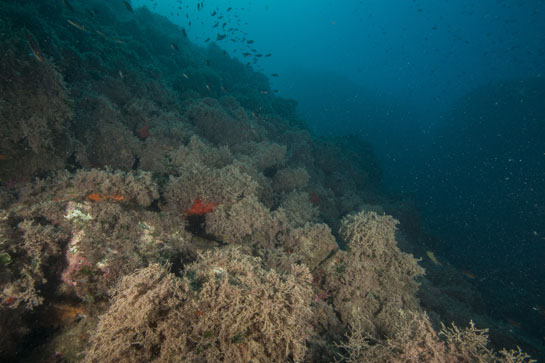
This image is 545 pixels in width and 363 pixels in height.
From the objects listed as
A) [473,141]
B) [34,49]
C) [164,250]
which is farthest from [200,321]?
[473,141]

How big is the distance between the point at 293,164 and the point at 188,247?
8902 mm

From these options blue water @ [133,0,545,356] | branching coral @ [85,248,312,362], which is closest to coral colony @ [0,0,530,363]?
branching coral @ [85,248,312,362]

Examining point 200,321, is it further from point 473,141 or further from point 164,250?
point 473,141

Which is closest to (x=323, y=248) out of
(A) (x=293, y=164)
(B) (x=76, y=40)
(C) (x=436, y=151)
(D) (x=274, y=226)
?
(D) (x=274, y=226)

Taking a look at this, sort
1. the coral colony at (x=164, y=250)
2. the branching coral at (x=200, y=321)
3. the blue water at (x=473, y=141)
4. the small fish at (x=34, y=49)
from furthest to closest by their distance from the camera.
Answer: the blue water at (x=473, y=141), the small fish at (x=34, y=49), the coral colony at (x=164, y=250), the branching coral at (x=200, y=321)

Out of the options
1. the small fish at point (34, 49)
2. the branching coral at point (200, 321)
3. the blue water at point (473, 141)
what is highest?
the blue water at point (473, 141)

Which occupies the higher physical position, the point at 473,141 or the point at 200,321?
the point at 473,141

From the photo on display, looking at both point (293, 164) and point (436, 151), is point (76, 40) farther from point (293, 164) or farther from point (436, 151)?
point (436, 151)

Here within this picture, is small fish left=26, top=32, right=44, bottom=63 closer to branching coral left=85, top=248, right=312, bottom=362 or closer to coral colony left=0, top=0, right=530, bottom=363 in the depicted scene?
coral colony left=0, top=0, right=530, bottom=363

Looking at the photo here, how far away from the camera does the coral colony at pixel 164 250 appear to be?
6.80ft

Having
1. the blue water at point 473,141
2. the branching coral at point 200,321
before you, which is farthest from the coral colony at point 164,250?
the blue water at point 473,141

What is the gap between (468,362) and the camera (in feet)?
7.64

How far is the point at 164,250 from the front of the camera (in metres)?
3.23

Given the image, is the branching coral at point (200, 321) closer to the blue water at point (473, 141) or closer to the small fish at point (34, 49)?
the small fish at point (34, 49)
